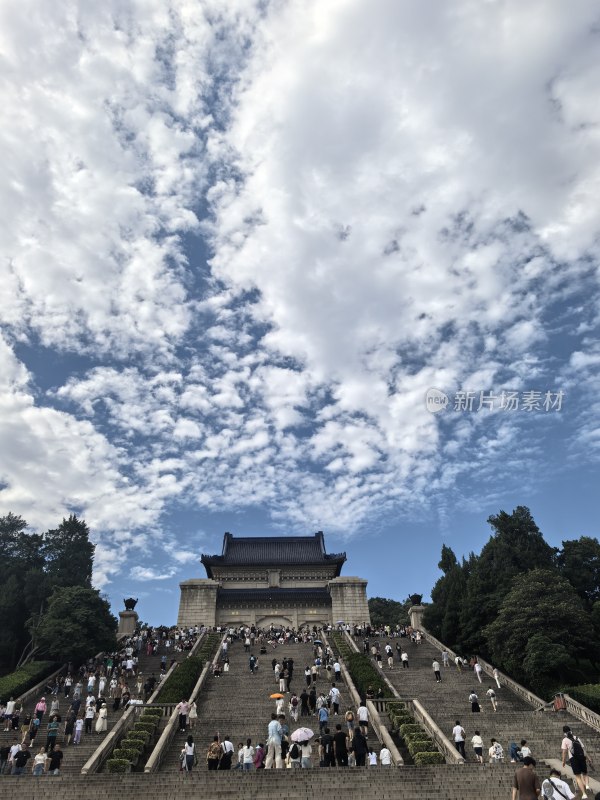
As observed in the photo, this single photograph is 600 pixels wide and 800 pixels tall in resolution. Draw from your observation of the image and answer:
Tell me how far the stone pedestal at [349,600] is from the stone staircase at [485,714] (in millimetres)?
22487

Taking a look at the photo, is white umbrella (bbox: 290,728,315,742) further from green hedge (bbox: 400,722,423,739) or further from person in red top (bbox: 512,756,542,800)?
person in red top (bbox: 512,756,542,800)

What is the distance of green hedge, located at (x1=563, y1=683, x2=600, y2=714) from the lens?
74.7 feet

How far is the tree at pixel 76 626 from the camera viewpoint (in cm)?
3231

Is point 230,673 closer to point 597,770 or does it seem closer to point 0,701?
point 0,701

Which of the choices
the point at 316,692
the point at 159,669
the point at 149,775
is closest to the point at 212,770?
the point at 149,775

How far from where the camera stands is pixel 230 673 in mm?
31062

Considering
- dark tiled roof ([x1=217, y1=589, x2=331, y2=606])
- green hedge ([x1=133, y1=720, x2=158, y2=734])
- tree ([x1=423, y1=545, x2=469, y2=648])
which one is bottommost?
green hedge ([x1=133, y1=720, x2=158, y2=734])

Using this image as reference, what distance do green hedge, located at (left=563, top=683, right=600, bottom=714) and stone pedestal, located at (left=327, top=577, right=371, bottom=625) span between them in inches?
1269

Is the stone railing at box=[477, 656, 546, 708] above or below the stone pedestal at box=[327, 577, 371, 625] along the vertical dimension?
below

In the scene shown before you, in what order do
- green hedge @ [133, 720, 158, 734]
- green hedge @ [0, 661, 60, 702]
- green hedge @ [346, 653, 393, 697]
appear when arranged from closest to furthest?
green hedge @ [133, 720, 158, 734], green hedge @ [346, 653, 393, 697], green hedge @ [0, 661, 60, 702]

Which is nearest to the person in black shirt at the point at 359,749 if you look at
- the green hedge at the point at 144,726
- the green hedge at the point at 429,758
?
the green hedge at the point at 429,758

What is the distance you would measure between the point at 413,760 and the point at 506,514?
3360 cm

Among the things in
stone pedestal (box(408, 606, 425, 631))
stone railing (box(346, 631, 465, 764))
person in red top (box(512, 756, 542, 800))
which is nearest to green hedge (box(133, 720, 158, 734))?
stone railing (box(346, 631, 465, 764))

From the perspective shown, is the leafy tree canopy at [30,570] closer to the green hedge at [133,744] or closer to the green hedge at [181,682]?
the green hedge at [181,682]
